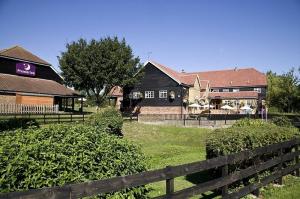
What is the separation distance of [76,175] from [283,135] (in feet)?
24.9

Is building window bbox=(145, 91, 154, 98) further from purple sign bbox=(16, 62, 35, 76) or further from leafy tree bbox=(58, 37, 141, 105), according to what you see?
purple sign bbox=(16, 62, 35, 76)

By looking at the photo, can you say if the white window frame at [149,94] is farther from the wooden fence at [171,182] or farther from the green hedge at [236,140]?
the wooden fence at [171,182]

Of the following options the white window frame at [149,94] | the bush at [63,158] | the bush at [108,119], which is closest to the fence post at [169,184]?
the bush at [63,158]

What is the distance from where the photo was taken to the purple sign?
1594 inches

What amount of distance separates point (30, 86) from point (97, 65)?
33.2 feet

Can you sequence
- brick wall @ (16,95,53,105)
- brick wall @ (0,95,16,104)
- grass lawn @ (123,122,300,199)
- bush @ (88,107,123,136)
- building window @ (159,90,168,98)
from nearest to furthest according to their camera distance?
grass lawn @ (123,122,300,199), bush @ (88,107,123,136), brick wall @ (0,95,16,104), brick wall @ (16,95,53,105), building window @ (159,90,168,98)

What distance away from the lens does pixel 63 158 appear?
17.7 feet

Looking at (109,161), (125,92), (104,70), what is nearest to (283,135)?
(109,161)

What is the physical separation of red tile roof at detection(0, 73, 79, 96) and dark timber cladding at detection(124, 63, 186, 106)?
13.4 m

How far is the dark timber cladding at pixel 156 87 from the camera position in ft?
162

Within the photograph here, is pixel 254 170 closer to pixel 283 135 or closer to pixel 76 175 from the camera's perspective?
pixel 283 135

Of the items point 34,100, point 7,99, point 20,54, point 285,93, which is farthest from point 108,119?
point 285,93

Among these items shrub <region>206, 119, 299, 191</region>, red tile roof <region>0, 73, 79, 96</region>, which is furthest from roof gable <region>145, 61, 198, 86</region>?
shrub <region>206, 119, 299, 191</region>

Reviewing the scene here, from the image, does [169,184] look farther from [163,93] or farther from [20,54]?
[163,93]
